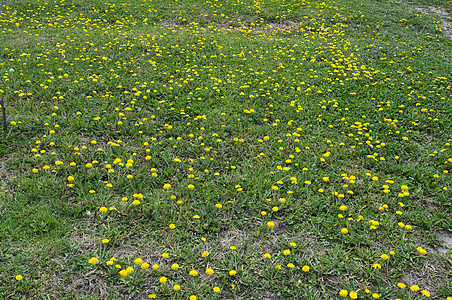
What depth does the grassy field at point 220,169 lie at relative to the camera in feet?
8.93

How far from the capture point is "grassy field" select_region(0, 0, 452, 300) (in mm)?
2721

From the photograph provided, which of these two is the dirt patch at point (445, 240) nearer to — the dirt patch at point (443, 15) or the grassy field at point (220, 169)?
the grassy field at point (220, 169)

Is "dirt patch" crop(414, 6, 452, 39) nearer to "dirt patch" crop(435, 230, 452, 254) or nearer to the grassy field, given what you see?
the grassy field

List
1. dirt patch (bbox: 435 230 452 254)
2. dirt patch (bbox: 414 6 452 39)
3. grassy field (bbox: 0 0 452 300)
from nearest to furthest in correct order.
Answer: grassy field (bbox: 0 0 452 300) < dirt patch (bbox: 435 230 452 254) < dirt patch (bbox: 414 6 452 39)

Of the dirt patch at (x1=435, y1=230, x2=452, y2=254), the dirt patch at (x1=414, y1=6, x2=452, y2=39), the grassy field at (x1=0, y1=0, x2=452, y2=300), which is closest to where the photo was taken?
the grassy field at (x1=0, y1=0, x2=452, y2=300)

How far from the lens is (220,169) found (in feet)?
12.8

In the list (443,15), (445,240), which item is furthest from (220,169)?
(443,15)

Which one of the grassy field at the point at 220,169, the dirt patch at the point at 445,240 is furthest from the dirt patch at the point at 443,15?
the dirt patch at the point at 445,240

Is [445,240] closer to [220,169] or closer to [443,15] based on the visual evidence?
[220,169]

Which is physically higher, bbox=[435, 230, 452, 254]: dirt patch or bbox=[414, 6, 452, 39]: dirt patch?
bbox=[414, 6, 452, 39]: dirt patch

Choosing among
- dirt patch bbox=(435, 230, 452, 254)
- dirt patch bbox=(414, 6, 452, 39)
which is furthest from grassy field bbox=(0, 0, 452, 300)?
dirt patch bbox=(414, 6, 452, 39)

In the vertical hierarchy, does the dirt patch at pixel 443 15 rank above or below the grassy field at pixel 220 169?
above

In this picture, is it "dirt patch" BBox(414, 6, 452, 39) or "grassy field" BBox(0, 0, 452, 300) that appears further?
"dirt patch" BBox(414, 6, 452, 39)

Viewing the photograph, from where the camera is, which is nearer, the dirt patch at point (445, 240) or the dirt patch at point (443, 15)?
the dirt patch at point (445, 240)
